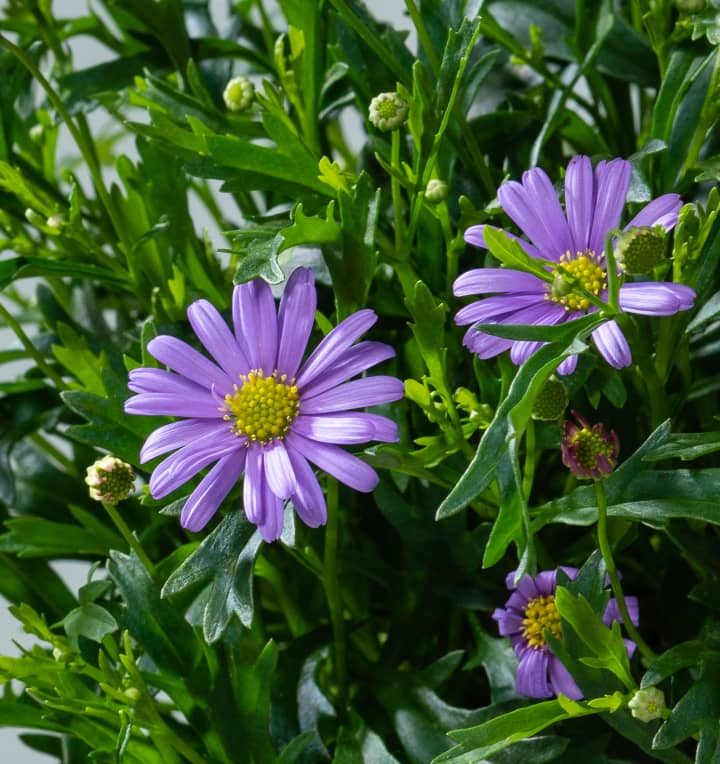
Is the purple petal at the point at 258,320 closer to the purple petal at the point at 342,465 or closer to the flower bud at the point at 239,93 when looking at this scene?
the purple petal at the point at 342,465

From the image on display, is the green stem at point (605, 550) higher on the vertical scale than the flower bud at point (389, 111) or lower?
lower

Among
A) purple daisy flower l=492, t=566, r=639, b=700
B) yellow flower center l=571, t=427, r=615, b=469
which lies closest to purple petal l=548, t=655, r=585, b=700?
purple daisy flower l=492, t=566, r=639, b=700

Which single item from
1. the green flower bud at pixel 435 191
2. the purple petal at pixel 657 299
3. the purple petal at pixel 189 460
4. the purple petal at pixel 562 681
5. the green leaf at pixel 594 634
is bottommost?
the purple petal at pixel 562 681

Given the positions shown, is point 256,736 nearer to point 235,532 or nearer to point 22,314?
point 235,532

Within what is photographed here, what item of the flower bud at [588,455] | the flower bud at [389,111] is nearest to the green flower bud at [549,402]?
the flower bud at [588,455]

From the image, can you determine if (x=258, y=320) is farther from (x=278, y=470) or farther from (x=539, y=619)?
(x=539, y=619)

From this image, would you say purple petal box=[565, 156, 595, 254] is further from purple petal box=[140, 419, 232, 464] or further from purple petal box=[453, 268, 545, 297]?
purple petal box=[140, 419, 232, 464]
